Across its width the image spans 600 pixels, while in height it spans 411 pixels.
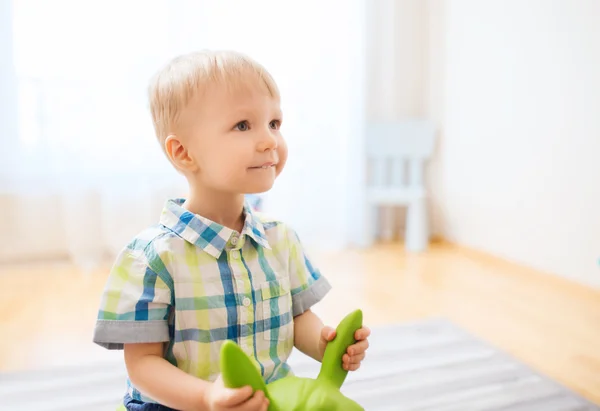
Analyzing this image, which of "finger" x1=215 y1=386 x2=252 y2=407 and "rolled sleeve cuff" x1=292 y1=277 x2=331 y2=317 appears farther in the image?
"rolled sleeve cuff" x1=292 y1=277 x2=331 y2=317

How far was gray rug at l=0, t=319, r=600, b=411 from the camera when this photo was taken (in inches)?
49.3

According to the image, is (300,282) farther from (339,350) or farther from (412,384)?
(412,384)

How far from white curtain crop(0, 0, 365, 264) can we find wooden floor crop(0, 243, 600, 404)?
0.82ft

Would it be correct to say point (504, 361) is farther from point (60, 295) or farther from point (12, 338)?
point (60, 295)

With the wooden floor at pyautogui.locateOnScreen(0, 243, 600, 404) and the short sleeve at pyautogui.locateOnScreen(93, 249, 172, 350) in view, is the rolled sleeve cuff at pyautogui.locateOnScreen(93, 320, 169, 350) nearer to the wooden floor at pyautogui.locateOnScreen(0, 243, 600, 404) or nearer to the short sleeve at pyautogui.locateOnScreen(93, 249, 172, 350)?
the short sleeve at pyautogui.locateOnScreen(93, 249, 172, 350)

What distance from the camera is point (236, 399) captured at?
0.61 m

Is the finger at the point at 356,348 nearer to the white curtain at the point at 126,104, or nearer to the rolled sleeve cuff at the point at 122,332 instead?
the rolled sleeve cuff at the point at 122,332

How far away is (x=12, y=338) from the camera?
1.64m

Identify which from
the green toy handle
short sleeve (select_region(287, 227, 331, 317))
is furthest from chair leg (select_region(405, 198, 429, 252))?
the green toy handle

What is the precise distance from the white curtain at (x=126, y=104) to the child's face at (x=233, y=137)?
1.75 m

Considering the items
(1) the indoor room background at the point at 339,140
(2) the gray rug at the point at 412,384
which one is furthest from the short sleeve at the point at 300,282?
(1) the indoor room background at the point at 339,140

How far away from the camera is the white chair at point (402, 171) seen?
2.73 m

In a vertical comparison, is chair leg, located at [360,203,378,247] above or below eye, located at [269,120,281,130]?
below

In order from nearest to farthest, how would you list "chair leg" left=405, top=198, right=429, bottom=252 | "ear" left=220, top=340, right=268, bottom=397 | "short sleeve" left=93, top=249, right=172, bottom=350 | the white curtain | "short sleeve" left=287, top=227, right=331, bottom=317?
"ear" left=220, top=340, right=268, bottom=397 < "short sleeve" left=93, top=249, right=172, bottom=350 < "short sleeve" left=287, top=227, right=331, bottom=317 < the white curtain < "chair leg" left=405, top=198, right=429, bottom=252
